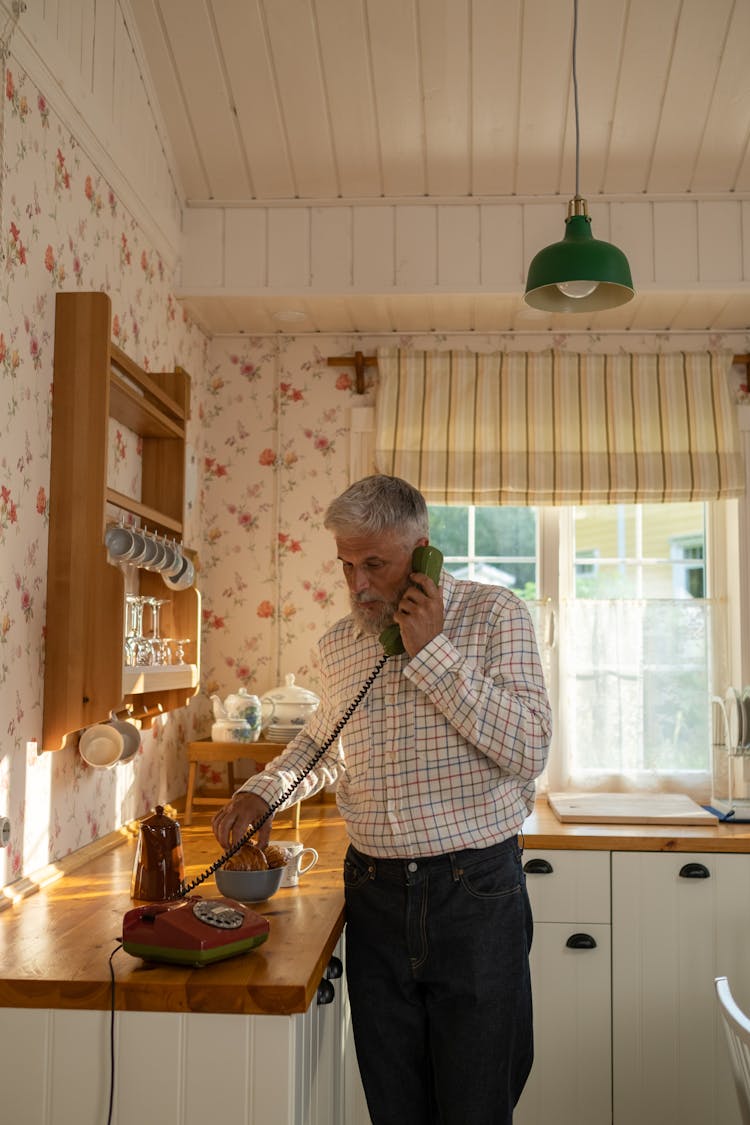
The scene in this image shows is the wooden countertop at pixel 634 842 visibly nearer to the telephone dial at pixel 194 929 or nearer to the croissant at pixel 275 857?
the croissant at pixel 275 857

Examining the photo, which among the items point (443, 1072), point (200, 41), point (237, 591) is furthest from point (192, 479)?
point (443, 1072)

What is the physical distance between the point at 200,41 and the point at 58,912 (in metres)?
2.32

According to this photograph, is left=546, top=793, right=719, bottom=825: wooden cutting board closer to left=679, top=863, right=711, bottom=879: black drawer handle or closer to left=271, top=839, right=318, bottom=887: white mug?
left=679, top=863, right=711, bottom=879: black drawer handle

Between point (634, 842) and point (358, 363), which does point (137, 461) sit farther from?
point (634, 842)

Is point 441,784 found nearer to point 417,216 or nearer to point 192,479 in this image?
point 192,479

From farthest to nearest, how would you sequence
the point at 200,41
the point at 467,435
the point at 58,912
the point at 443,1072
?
the point at 467,435 < the point at 200,41 < the point at 58,912 < the point at 443,1072

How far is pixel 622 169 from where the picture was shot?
11.0ft

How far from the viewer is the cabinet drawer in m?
3.03

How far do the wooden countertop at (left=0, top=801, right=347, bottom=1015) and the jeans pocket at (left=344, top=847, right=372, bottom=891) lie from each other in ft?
0.21

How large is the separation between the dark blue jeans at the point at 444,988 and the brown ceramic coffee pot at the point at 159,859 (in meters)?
0.41

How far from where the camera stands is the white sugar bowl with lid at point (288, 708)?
339cm

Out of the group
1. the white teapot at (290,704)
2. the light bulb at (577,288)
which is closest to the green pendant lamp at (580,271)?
the light bulb at (577,288)

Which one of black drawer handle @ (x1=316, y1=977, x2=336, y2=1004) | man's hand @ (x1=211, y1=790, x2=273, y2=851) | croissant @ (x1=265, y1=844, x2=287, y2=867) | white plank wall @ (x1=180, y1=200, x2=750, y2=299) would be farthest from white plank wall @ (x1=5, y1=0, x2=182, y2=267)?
black drawer handle @ (x1=316, y1=977, x2=336, y2=1004)

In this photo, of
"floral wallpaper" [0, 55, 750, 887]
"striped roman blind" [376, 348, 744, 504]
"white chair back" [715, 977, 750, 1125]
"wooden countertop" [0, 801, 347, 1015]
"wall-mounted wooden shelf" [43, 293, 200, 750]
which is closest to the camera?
"wooden countertop" [0, 801, 347, 1015]
